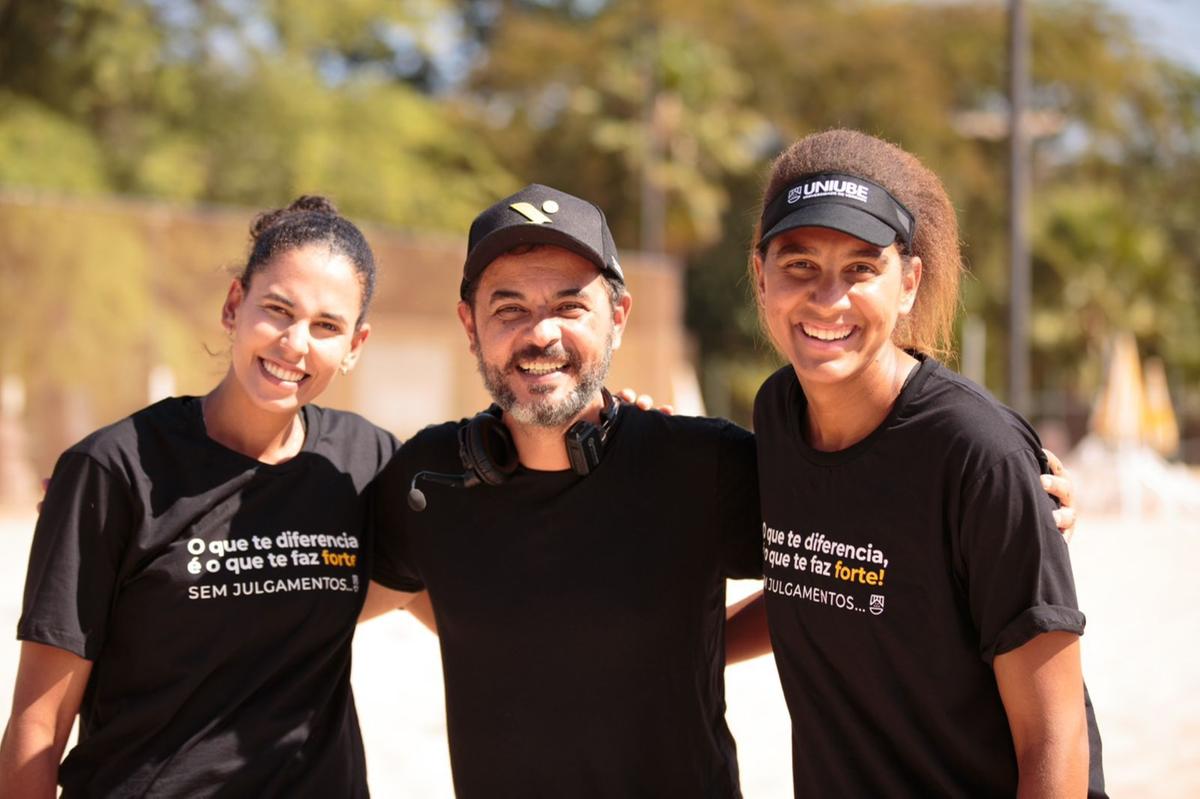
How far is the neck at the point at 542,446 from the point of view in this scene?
313 cm

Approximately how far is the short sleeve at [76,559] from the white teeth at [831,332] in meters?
1.52

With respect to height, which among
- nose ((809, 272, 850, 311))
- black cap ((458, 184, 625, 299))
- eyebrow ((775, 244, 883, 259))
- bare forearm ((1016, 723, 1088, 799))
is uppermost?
black cap ((458, 184, 625, 299))

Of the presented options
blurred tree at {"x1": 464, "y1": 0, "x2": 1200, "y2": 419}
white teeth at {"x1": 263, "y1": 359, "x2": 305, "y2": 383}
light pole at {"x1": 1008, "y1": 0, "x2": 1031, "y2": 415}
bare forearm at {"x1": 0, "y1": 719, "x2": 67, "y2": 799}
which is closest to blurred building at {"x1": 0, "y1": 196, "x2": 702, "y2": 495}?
light pole at {"x1": 1008, "y1": 0, "x2": 1031, "y2": 415}

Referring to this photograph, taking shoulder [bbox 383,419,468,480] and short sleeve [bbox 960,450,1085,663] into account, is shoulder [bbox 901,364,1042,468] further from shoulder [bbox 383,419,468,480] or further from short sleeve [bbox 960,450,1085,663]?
shoulder [bbox 383,419,468,480]

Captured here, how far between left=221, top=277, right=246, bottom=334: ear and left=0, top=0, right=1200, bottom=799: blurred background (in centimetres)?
46

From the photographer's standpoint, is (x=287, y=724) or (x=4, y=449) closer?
(x=287, y=724)

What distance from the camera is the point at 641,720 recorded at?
296 centimetres

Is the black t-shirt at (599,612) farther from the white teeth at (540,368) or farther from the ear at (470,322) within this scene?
the ear at (470,322)

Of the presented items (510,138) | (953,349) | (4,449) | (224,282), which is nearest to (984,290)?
(510,138)

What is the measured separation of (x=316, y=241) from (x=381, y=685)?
5281mm

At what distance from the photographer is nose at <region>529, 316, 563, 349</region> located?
3.08 meters

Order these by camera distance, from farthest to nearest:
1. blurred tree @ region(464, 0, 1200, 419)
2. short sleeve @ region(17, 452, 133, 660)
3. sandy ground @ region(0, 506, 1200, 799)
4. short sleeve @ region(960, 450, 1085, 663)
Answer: blurred tree @ region(464, 0, 1200, 419)
sandy ground @ region(0, 506, 1200, 799)
short sleeve @ region(17, 452, 133, 660)
short sleeve @ region(960, 450, 1085, 663)

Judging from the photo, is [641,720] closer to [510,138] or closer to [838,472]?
[838,472]

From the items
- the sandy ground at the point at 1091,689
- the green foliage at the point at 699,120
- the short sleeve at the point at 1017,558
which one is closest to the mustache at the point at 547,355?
the short sleeve at the point at 1017,558
